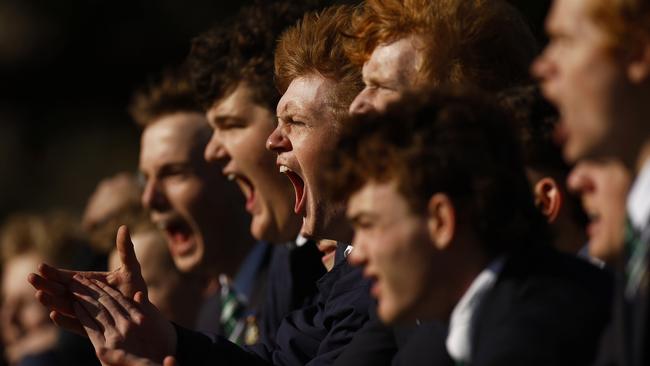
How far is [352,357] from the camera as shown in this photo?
12.1 ft

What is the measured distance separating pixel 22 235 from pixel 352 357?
4.89 meters

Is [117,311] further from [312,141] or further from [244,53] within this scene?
[244,53]

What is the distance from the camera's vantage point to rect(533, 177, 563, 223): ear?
3603 mm

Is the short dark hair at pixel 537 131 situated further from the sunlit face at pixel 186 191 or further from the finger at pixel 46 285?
the sunlit face at pixel 186 191

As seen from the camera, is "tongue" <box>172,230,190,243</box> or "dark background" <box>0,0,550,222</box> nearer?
"tongue" <box>172,230,190,243</box>

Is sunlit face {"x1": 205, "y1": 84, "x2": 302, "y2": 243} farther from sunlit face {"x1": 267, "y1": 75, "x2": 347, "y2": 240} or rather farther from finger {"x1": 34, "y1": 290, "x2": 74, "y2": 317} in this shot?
finger {"x1": 34, "y1": 290, "x2": 74, "y2": 317}

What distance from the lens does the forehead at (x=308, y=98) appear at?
4254 mm

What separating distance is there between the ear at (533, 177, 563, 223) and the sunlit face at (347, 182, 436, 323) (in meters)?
0.82

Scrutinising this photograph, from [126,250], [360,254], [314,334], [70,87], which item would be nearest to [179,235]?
[314,334]

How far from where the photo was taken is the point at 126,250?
12.6 ft

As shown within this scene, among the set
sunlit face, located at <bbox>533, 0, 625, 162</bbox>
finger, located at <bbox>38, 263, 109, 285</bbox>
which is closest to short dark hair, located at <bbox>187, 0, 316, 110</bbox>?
finger, located at <bbox>38, 263, 109, 285</bbox>

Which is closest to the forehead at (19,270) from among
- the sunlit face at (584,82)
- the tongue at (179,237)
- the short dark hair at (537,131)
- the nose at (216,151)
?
the tongue at (179,237)

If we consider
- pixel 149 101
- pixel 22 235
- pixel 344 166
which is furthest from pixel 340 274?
pixel 22 235

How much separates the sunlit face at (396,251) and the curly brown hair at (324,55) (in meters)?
1.38
